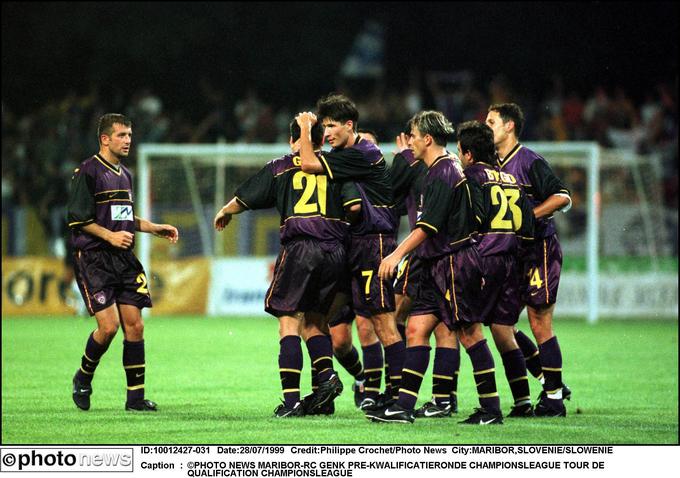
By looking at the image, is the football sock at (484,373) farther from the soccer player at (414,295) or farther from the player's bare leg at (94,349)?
the player's bare leg at (94,349)

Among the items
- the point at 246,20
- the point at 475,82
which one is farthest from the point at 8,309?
the point at 475,82

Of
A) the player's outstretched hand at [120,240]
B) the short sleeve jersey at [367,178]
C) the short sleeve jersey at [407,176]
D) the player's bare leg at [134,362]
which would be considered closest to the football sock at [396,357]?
the short sleeve jersey at [367,178]

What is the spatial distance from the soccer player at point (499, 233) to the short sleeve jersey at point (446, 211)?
0.49 ft

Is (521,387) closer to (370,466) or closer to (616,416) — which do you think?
(616,416)

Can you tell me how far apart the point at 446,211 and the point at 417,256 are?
656 millimetres

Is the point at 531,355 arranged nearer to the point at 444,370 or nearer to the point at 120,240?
the point at 444,370

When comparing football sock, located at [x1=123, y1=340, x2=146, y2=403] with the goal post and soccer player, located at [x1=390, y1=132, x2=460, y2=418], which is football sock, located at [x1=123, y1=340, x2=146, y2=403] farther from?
the goal post

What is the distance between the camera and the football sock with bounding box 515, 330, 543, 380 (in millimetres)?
8852

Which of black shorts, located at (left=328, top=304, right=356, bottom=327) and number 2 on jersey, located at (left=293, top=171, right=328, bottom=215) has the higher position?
number 2 on jersey, located at (left=293, top=171, right=328, bottom=215)

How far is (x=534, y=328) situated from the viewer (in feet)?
27.3

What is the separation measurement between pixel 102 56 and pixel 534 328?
57.3ft

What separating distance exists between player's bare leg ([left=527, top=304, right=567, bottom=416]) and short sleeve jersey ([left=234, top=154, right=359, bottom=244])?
1.65 metres

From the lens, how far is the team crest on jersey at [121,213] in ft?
26.8

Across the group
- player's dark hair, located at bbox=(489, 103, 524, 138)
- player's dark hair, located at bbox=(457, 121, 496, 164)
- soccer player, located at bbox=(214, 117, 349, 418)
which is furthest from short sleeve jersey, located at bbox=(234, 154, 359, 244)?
player's dark hair, located at bbox=(489, 103, 524, 138)
